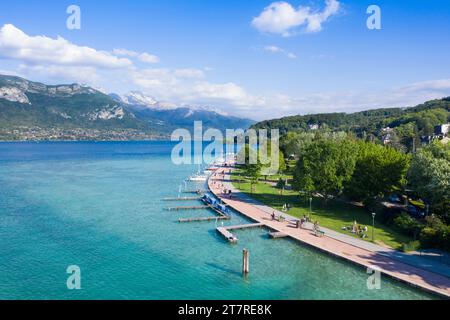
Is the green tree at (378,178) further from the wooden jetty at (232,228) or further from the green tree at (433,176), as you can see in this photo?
the wooden jetty at (232,228)

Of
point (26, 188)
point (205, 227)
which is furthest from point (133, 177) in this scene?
point (205, 227)

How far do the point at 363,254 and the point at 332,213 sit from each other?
558 inches

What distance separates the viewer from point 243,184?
7012 cm

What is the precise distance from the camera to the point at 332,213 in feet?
147

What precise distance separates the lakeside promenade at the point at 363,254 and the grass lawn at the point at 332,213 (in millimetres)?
2222

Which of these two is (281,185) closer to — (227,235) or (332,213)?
(332,213)

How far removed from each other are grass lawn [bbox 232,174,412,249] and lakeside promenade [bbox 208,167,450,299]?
2222 millimetres

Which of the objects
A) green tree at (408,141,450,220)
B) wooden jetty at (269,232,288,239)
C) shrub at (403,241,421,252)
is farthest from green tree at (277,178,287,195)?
shrub at (403,241,421,252)

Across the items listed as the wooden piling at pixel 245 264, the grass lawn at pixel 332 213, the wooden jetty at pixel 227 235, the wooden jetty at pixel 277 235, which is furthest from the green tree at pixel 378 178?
the wooden piling at pixel 245 264

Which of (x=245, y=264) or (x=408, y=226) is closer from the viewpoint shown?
(x=245, y=264)

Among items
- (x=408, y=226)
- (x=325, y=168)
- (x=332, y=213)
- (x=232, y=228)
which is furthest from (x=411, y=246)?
(x=232, y=228)

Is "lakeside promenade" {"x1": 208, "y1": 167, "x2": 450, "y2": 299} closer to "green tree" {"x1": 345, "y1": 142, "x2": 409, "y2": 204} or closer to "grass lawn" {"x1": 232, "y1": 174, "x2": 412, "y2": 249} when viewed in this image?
"grass lawn" {"x1": 232, "y1": 174, "x2": 412, "y2": 249}

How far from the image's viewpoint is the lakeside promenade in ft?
83.5
